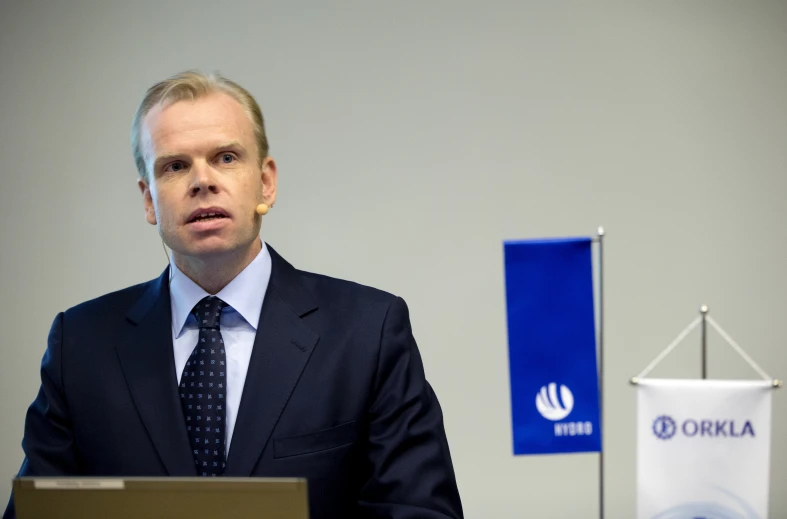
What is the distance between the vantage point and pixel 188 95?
80.5 inches

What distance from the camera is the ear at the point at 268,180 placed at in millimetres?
2168

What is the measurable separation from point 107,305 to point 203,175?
0.45 metres

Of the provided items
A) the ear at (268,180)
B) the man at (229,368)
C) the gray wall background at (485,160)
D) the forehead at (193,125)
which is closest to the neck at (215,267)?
the man at (229,368)

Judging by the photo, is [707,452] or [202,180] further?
[202,180]

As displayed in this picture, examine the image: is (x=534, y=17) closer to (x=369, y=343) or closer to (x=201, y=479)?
(x=369, y=343)

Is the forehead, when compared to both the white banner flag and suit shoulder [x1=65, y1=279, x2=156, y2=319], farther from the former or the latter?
the white banner flag

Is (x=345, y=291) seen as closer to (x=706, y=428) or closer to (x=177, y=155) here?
(x=177, y=155)

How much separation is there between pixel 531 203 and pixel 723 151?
29.3 inches

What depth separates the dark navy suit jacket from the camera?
6.25 feet

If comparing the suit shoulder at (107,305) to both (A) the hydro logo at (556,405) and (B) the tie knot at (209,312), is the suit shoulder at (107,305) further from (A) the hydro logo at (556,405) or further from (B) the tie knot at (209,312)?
(A) the hydro logo at (556,405)

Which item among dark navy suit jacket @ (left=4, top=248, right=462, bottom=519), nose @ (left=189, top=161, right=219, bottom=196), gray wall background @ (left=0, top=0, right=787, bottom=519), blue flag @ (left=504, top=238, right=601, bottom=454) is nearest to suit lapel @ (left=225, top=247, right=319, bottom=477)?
dark navy suit jacket @ (left=4, top=248, right=462, bottom=519)

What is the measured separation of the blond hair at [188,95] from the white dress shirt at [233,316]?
27 centimetres

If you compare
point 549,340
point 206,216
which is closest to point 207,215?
point 206,216

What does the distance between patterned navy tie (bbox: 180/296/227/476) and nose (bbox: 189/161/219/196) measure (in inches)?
10.9
